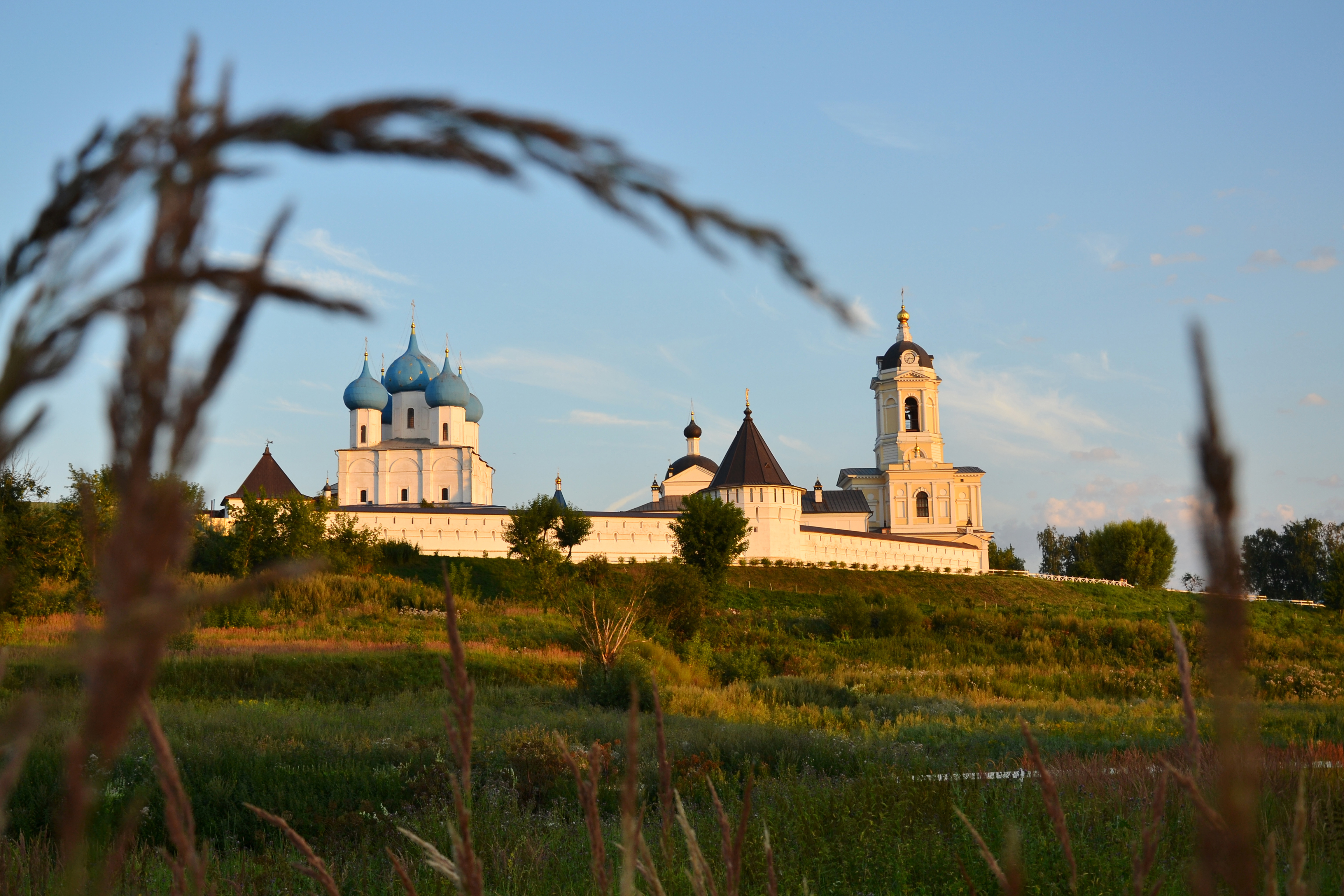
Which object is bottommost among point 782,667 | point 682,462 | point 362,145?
point 782,667

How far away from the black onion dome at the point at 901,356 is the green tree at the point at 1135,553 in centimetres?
1707

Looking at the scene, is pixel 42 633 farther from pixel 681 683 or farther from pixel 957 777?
pixel 957 777

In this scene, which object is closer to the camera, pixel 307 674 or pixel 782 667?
pixel 307 674

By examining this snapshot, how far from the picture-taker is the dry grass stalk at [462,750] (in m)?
1.00

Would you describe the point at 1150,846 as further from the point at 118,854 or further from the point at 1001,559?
the point at 1001,559

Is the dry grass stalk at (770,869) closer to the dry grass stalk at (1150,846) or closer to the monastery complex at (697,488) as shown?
the dry grass stalk at (1150,846)

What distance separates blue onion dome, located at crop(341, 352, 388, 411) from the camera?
61.9 meters

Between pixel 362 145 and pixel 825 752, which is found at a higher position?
pixel 362 145

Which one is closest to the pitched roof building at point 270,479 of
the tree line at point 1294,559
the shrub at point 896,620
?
the shrub at point 896,620

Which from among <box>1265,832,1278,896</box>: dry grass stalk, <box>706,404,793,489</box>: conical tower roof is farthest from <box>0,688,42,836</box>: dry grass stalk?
<box>706,404,793,489</box>: conical tower roof

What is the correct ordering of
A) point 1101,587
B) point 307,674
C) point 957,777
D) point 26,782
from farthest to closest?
point 1101,587 → point 307,674 → point 26,782 → point 957,777

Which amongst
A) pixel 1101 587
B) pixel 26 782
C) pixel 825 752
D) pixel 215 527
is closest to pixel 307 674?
pixel 26 782

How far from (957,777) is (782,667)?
16165 millimetres

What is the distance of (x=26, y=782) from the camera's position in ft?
26.3
